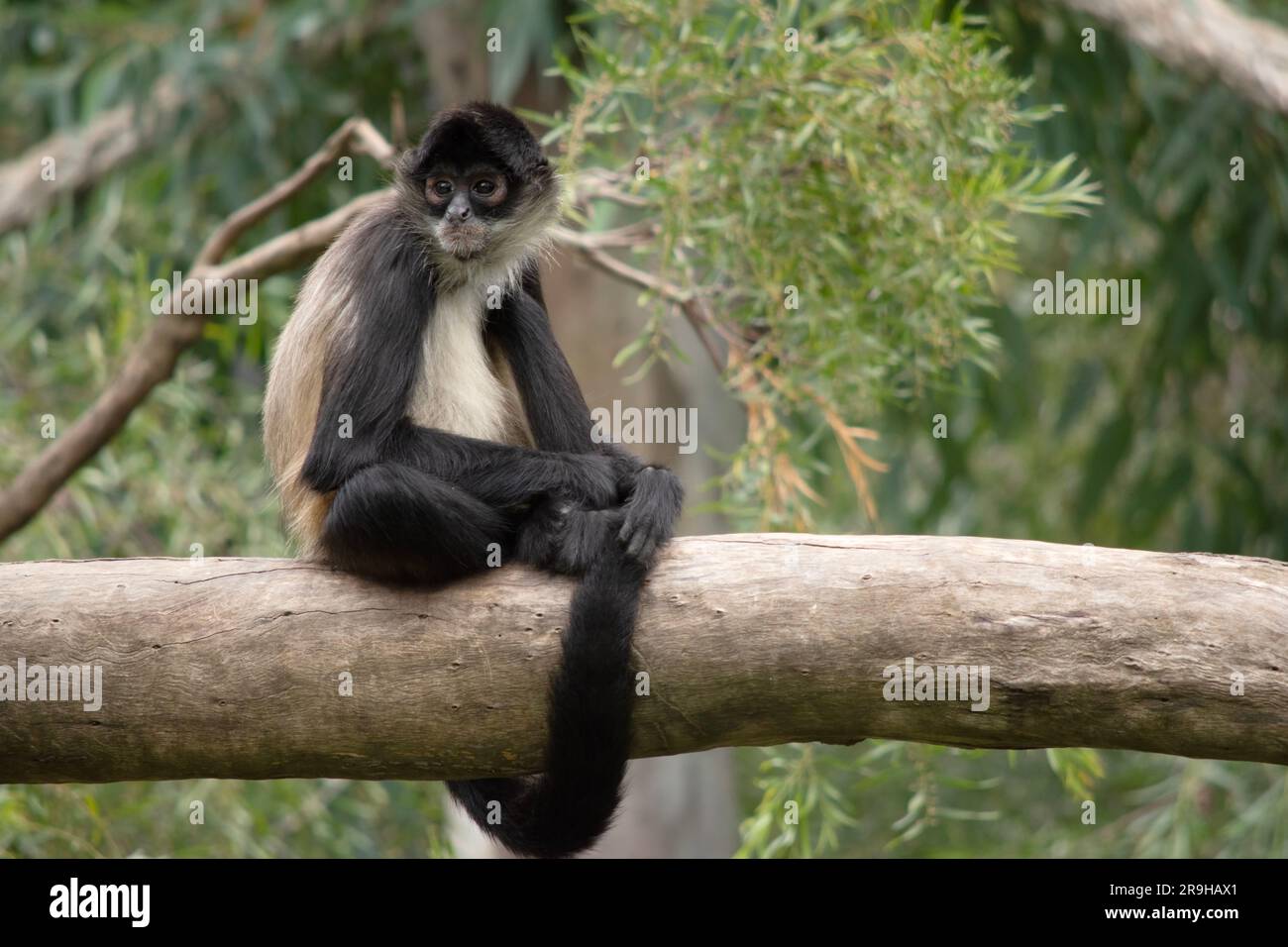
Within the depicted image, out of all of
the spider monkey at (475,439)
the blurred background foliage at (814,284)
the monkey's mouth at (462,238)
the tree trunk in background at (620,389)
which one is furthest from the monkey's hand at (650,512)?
the tree trunk in background at (620,389)

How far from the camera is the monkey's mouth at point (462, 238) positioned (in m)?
4.57

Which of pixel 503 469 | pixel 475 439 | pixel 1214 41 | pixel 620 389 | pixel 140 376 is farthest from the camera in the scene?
pixel 620 389

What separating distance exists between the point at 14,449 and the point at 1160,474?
831 cm

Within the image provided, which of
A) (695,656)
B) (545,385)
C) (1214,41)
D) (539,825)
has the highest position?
(1214,41)

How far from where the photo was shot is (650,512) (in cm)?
383

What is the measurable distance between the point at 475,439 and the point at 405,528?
1.66ft

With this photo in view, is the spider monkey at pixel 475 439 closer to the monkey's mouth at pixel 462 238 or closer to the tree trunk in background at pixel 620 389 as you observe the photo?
the monkey's mouth at pixel 462 238

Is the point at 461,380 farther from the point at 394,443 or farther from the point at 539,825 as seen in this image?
the point at 539,825

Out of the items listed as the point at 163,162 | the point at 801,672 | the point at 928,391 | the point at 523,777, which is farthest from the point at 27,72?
the point at 801,672

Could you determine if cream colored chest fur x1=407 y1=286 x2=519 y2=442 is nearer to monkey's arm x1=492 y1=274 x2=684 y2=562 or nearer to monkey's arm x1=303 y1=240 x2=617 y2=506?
monkey's arm x1=492 y1=274 x2=684 y2=562

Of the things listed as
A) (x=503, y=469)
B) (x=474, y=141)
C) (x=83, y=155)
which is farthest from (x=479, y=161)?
(x=83, y=155)

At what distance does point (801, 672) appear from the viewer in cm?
356

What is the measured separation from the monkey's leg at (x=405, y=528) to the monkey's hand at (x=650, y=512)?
1.36ft
